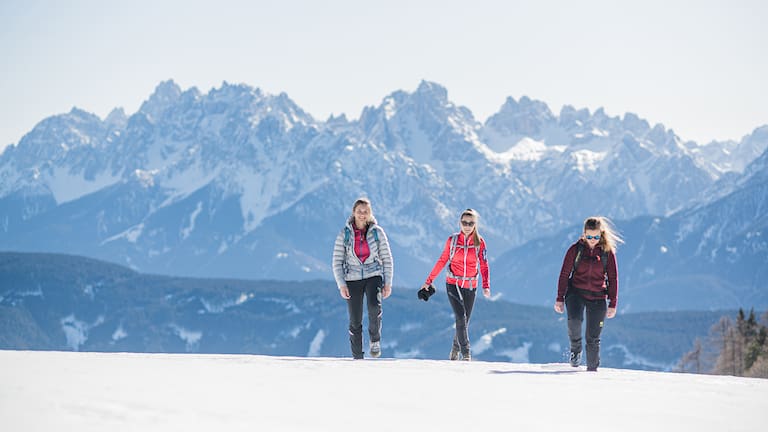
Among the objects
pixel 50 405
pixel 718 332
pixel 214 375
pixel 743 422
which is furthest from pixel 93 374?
pixel 718 332

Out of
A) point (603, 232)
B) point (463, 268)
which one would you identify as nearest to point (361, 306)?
point (463, 268)

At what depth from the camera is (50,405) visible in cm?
1195

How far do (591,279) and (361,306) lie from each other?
A: 4.71 m

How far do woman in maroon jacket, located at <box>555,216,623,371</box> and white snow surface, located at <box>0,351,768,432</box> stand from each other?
2.59 metres

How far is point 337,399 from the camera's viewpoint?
1398cm

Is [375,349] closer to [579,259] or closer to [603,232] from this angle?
[579,259]

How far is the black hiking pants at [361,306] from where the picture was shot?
21234mm

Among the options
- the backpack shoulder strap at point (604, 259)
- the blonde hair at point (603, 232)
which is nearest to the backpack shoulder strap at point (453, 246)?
the blonde hair at point (603, 232)

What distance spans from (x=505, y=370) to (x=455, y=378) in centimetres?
289

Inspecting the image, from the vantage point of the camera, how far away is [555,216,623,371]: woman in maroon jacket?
20812 mm

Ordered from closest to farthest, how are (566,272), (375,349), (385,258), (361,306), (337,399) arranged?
(337,399)
(566,272)
(385,258)
(361,306)
(375,349)

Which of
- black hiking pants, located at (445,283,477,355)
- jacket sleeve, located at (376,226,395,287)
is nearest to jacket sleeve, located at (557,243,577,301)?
black hiking pants, located at (445,283,477,355)

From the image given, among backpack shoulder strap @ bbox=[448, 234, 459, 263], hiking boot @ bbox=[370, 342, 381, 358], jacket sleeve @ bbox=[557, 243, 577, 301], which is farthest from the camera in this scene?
backpack shoulder strap @ bbox=[448, 234, 459, 263]

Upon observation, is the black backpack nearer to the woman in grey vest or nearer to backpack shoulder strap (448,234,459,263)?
backpack shoulder strap (448,234,459,263)
